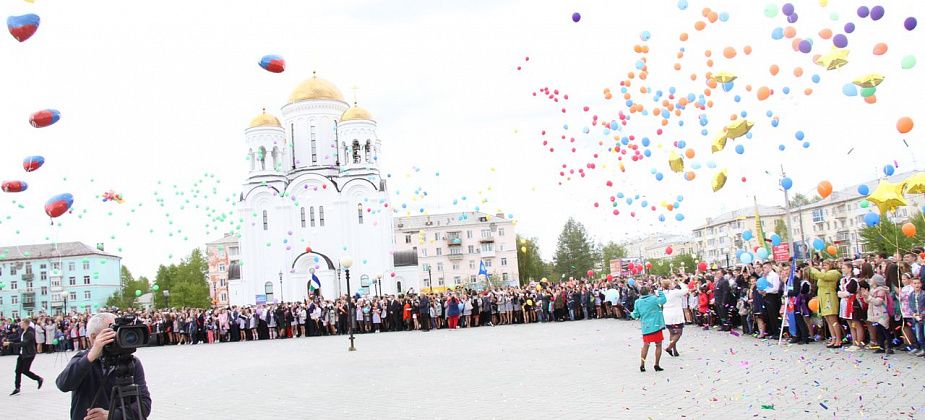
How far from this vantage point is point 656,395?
10.7 m

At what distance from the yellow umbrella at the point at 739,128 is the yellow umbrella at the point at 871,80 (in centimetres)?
233

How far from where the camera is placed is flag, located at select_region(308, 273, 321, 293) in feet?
175

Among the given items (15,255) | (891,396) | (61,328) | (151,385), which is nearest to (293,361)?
(151,385)

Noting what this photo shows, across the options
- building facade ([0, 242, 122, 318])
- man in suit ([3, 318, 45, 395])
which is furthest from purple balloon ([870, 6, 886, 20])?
building facade ([0, 242, 122, 318])

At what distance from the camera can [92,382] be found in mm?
5789

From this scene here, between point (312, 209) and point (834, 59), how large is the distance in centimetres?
4947

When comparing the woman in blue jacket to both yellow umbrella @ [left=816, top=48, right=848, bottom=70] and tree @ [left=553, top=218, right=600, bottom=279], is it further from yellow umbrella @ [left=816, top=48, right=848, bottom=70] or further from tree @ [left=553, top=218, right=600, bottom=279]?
tree @ [left=553, top=218, right=600, bottom=279]

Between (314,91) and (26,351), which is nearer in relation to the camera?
(26,351)

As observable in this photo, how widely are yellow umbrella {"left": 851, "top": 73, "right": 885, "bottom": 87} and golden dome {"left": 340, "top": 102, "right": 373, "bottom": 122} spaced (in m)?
49.9

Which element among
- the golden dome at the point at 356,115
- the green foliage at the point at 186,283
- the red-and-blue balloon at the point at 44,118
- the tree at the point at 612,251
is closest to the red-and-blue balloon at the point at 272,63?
the red-and-blue balloon at the point at 44,118

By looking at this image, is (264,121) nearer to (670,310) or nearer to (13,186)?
(13,186)

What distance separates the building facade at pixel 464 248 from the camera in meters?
99.6

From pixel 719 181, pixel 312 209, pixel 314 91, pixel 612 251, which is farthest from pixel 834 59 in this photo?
pixel 612 251

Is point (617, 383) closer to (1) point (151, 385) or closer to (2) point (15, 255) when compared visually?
(1) point (151, 385)
